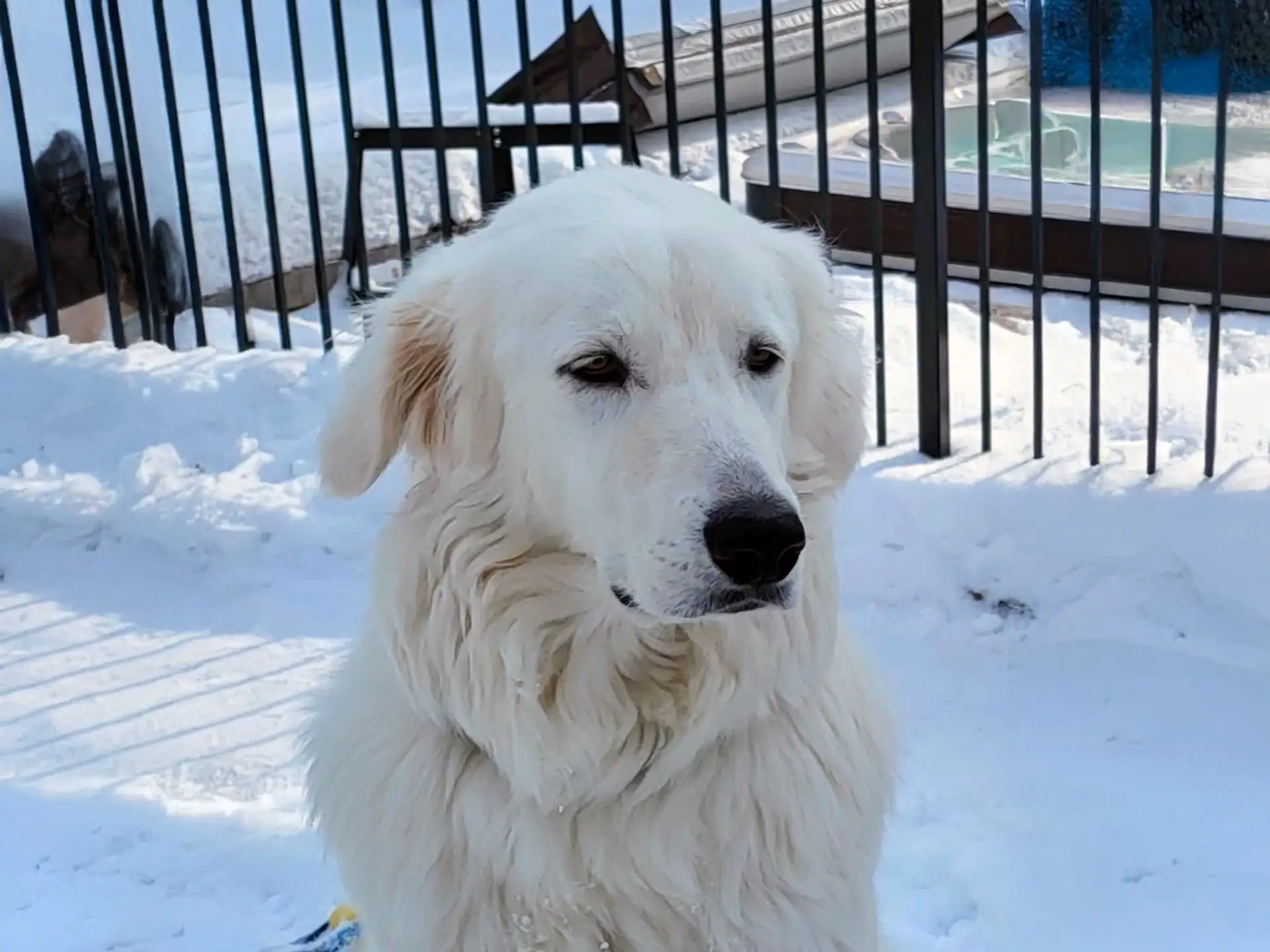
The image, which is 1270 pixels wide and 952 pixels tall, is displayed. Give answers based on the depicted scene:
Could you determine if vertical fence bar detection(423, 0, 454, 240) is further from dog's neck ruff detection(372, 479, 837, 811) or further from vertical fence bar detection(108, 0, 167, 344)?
dog's neck ruff detection(372, 479, 837, 811)

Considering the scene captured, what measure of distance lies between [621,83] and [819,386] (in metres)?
2.67

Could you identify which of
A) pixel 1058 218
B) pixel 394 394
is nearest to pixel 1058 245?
pixel 1058 218

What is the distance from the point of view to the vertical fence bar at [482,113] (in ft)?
14.9

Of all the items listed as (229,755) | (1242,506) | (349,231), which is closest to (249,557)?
(229,755)

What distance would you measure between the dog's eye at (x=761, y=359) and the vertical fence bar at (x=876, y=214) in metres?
2.42

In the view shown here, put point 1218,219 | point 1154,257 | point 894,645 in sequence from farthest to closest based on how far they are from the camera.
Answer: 1. point 1154,257
2. point 1218,219
3. point 894,645

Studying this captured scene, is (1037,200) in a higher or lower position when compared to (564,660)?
higher

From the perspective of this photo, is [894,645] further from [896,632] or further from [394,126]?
[394,126]

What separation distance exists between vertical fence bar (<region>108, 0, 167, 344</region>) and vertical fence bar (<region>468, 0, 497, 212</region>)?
4.05 ft

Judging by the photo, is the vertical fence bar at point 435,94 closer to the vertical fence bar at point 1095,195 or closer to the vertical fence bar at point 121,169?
the vertical fence bar at point 121,169

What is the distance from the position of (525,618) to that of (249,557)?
93.6 inches

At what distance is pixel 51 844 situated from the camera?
2949mm

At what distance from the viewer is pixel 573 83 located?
14.8 ft

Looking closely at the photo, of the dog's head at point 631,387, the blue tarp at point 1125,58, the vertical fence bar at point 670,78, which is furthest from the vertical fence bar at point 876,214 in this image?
the dog's head at point 631,387
